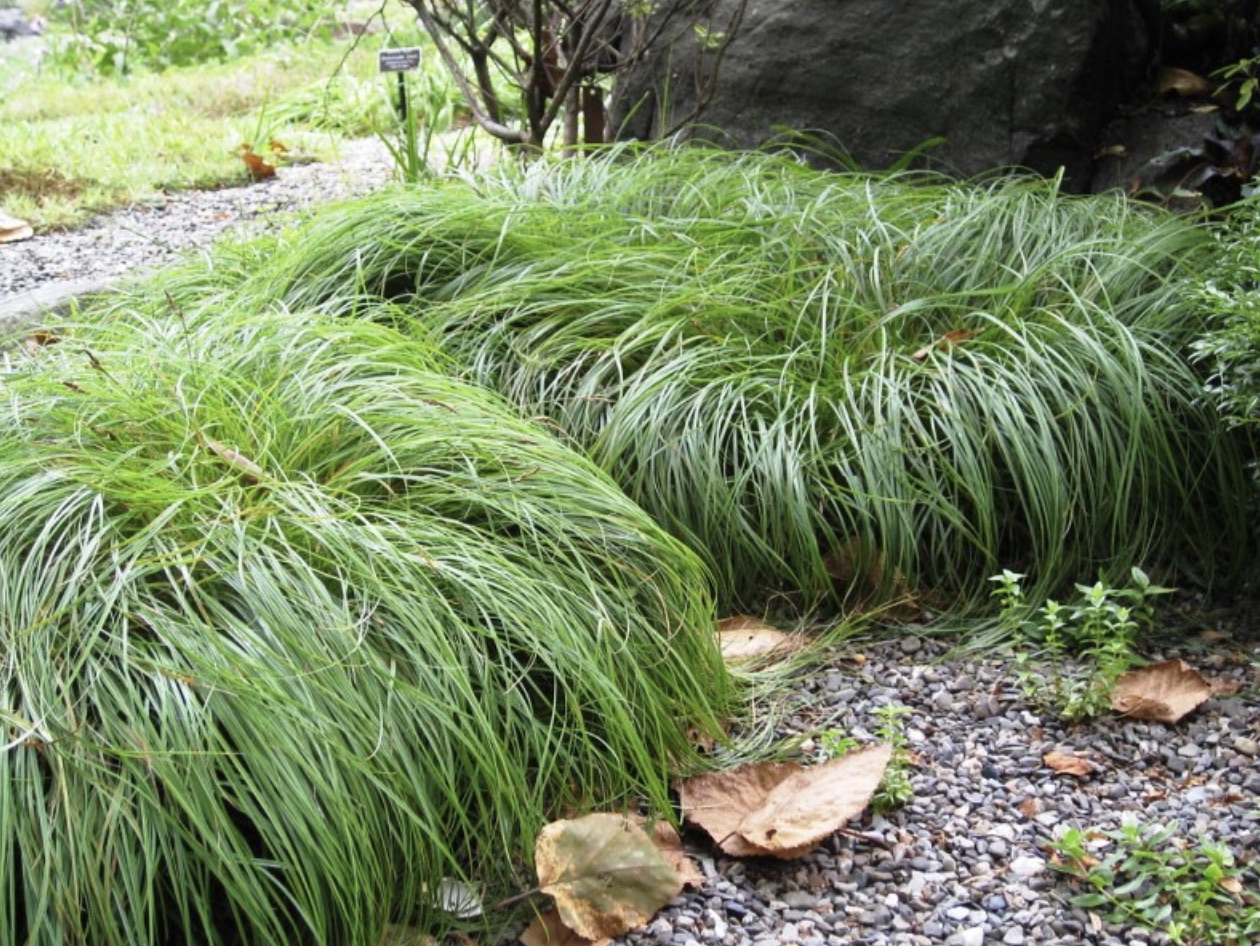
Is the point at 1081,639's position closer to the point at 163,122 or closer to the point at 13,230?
the point at 13,230

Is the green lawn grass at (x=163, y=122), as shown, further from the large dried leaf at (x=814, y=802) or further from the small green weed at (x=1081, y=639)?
the large dried leaf at (x=814, y=802)

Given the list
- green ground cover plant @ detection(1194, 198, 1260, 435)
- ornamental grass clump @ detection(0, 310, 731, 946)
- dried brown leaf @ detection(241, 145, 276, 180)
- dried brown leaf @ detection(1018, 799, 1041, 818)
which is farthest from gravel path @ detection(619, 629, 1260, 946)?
dried brown leaf @ detection(241, 145, 276, 180)

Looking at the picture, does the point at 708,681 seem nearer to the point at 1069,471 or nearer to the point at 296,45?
the point at 1069,471

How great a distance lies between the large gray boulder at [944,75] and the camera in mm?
4312

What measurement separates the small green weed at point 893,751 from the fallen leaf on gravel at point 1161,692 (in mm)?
365

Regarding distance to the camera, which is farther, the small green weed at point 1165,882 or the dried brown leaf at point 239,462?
the dried brown leaf at point 239,462

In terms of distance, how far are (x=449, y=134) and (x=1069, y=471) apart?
4764 millimetres

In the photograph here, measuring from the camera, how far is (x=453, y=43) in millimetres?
8336

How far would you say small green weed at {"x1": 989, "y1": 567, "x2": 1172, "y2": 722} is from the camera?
2.40 metres

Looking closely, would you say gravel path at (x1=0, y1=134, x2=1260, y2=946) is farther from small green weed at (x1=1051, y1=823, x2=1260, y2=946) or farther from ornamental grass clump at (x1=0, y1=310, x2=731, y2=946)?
ornamental grass clump at (x1=0, y1=310, x2=731, y2=946)

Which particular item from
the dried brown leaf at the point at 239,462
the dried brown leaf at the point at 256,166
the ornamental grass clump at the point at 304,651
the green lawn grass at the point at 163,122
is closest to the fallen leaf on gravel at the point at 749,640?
the ornamental grass clump at the point at 304,651

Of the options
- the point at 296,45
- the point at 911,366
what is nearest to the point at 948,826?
the point at 911,366

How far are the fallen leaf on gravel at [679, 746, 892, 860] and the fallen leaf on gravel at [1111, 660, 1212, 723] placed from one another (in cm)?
48

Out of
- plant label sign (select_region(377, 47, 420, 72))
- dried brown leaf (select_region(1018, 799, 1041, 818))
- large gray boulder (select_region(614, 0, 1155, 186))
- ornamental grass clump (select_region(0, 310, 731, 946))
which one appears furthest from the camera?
plant label sign (select_region(377, 47, 420, 72))
